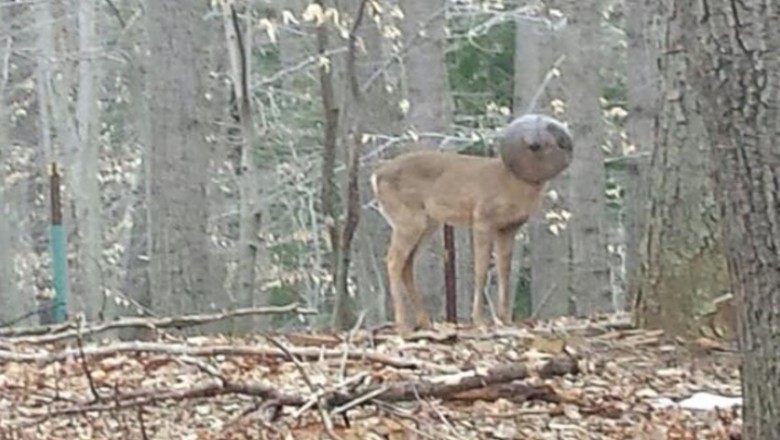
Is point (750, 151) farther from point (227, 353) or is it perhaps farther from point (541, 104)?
point (541, 104)

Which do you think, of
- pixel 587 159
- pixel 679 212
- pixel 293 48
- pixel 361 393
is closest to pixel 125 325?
pixel 361 393

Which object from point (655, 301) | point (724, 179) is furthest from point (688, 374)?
point (724, 179)

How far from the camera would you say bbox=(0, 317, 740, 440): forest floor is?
5.36 m

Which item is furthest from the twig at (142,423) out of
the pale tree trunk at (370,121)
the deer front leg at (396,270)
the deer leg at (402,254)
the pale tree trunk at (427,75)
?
the pale tree trunk at (427,75)

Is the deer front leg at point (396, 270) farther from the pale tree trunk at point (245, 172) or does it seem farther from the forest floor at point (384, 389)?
the pale tree trunk at point (245, 172)

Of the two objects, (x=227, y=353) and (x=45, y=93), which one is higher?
(x=45, y=93)

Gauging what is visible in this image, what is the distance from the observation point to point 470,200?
8.70 m

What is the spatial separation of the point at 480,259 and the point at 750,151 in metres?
4.86

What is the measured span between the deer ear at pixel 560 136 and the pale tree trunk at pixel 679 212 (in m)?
1.41

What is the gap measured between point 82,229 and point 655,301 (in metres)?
15.9

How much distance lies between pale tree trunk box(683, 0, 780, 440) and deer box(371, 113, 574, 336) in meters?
4.42

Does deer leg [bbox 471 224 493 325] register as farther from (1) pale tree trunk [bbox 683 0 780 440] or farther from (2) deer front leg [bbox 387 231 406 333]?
(1) pale tree trunk [bbox 683 0 780 440]

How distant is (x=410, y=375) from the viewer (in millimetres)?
5988

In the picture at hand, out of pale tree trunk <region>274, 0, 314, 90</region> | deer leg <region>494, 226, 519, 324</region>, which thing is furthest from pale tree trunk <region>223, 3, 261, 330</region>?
pale tree trunk <region>274, 0, 314, 90</region>
